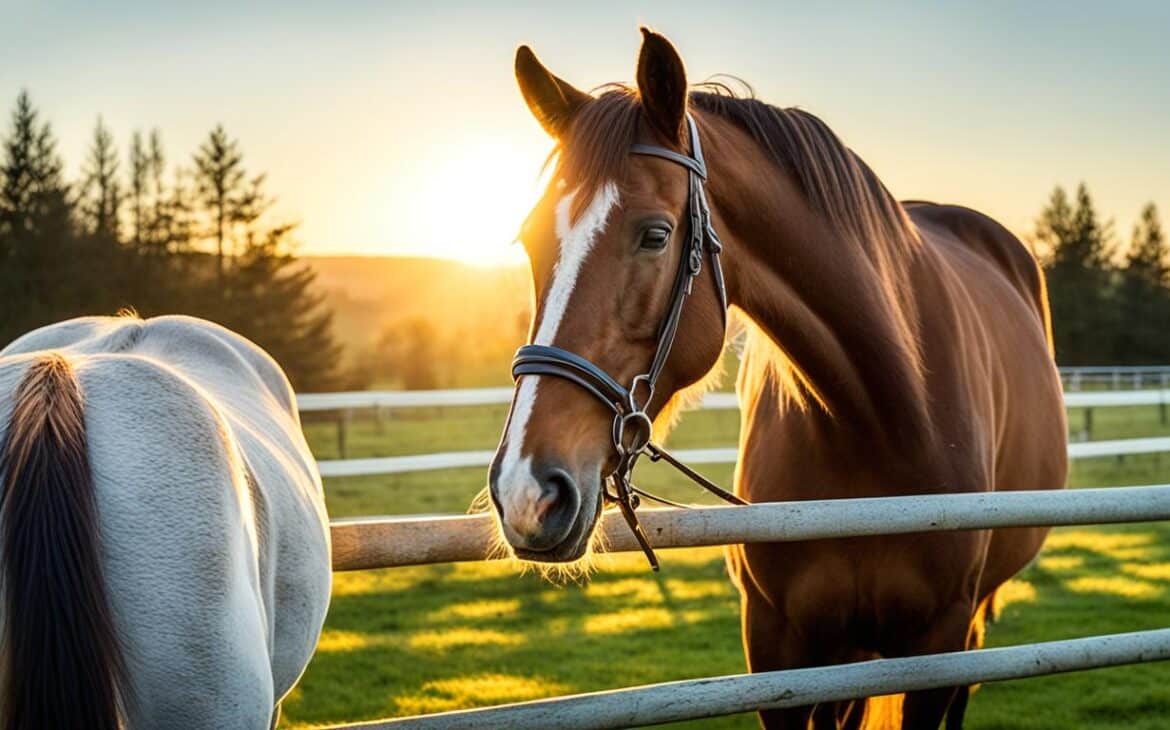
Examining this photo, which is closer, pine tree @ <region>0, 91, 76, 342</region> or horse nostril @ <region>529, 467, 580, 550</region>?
horse nostril @ <region>529, 467, 580, 550</region>

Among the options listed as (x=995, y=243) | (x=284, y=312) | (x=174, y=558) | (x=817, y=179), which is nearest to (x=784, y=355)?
(x=817, y=179)

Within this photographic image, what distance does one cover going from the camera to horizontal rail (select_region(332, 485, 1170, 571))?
2.35 metres

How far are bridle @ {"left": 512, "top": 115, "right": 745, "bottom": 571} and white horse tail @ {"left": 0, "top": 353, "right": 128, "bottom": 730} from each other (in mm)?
872

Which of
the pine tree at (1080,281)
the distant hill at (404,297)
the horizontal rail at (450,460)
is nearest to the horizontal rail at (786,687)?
the horizontal rail at (450,460)

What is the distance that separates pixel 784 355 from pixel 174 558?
176cm

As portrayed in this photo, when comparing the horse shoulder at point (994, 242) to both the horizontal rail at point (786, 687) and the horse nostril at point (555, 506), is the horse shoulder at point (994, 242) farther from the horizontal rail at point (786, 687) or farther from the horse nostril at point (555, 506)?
the horse nostril at point (555, 506)

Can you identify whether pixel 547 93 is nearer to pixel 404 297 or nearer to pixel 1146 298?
pixel 1146 298

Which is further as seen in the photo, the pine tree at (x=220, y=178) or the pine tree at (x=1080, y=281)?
the pine tree at (x=1080, y=281)

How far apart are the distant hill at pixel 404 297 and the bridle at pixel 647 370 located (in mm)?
20691

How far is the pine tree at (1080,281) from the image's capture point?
58.0m

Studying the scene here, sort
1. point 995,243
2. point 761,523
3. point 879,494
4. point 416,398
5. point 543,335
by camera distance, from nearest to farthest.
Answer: point 543,335 → point 761,523 → point 879,494 → point 995,243 → point 416,398

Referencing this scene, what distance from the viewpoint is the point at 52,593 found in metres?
1.41

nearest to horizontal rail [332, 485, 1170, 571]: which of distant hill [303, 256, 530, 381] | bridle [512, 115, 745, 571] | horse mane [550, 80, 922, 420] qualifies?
bridle [512, 115, 745, 571]

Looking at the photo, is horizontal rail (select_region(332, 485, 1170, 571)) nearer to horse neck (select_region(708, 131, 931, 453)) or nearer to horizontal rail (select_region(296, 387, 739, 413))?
horse neck (select_region(708, 131, 931, 453))
